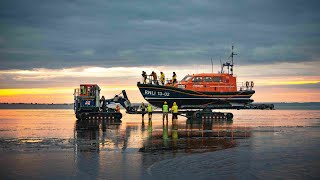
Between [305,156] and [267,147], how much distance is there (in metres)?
2.53

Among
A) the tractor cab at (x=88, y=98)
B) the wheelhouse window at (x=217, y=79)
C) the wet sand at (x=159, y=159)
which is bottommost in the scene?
the wet sand at (x=159, y=159)

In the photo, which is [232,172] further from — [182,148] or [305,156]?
[182,148]

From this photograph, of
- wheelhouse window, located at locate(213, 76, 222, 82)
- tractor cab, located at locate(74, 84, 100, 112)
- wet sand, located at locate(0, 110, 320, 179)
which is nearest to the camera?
wet sand, located at locate(0, 110, 320, 179)

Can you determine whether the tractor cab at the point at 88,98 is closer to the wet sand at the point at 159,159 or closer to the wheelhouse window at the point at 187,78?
the wheelhouse window at the point at 187,78

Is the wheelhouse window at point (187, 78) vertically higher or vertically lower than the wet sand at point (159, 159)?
higher

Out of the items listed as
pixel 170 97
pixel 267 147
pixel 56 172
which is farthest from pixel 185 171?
pixel 170 97

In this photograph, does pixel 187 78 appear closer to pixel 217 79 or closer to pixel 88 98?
pixel 217 79

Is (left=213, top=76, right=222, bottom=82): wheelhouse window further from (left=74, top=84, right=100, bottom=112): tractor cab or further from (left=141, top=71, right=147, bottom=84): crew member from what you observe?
(left=74, top=84, right=100, bottom=112): tractor cab

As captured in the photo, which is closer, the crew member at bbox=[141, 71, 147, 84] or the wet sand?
the wet sand

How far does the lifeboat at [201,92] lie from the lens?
37562 mm

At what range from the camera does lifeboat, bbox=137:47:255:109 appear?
3756 centimetres

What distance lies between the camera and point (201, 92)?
38125 millimetres

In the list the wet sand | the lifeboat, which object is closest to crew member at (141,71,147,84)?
the lifeboat

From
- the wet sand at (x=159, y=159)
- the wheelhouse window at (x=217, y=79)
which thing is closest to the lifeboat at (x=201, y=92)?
the wheelhouse window at (x=217, y=79)
